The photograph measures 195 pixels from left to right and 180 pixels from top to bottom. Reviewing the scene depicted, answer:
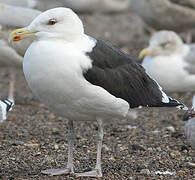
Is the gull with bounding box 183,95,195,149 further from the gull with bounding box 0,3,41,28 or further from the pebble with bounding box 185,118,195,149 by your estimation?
the gull with bounding box 0,3,41,28

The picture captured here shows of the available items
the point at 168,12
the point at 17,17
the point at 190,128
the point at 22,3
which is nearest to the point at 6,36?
the point at 17,17

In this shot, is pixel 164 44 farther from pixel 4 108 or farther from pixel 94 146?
pixel 4 108

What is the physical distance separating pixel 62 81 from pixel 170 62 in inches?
198

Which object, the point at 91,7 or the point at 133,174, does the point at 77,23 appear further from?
the point at 91,7

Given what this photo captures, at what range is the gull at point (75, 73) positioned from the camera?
209 inches

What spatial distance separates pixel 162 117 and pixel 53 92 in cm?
396

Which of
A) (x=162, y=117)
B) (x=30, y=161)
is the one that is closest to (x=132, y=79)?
(x=30, y=161)

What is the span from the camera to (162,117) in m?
9.07

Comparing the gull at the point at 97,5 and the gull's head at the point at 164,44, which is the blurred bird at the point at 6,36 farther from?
the gull at the point at 97,5

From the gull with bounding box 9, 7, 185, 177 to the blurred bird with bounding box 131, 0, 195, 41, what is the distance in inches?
266

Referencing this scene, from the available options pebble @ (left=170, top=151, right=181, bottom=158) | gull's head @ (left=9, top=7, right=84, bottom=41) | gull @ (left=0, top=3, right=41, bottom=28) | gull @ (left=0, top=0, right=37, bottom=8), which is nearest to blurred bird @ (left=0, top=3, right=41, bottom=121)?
gull @ (left=0, top=3, right=41, bottom=28)

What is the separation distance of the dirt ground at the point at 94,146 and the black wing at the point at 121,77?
0.21 meters

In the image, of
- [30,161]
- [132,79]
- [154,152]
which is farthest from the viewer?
[154,152]

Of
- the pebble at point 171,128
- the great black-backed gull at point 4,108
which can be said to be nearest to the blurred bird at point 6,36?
the great black-backed gull at point 4,108
